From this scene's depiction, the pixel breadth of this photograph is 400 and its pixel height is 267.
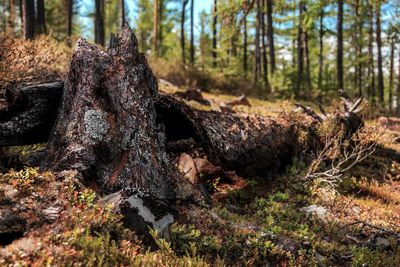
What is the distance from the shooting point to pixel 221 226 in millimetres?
5512

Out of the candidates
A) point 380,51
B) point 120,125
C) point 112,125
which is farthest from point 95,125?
point 380,51

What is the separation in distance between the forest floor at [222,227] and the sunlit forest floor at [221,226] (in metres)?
0.01

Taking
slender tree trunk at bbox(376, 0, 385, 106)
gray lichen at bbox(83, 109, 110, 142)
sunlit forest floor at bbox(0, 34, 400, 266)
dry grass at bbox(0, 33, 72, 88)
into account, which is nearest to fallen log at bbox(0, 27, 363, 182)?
gray lichen at bbox(83, 109, 110, 142)

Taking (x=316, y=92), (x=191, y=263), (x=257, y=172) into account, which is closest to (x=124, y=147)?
(x=191, y=263)

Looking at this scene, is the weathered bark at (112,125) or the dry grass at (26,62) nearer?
the weathered bark at (112,125)

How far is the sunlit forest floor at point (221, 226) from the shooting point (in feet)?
12.7

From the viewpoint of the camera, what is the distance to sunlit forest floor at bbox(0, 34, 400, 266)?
3863 mm

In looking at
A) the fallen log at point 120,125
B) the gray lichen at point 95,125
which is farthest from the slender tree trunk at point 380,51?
the gray lichen at point 95,125

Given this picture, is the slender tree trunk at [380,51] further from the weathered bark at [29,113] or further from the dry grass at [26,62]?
the weathered bark at [29,113]

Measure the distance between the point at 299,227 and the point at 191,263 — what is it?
9.92 feet

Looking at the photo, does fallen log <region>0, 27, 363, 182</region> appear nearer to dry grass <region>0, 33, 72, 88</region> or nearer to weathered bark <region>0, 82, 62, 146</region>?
weathered bark <region>0, 82, 62, 146</region>

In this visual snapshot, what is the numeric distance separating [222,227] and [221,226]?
0.02 meters

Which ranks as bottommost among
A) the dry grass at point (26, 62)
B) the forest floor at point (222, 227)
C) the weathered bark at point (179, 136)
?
the forest floor at point (222, 227)

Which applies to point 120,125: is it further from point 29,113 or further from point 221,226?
point 221,226
